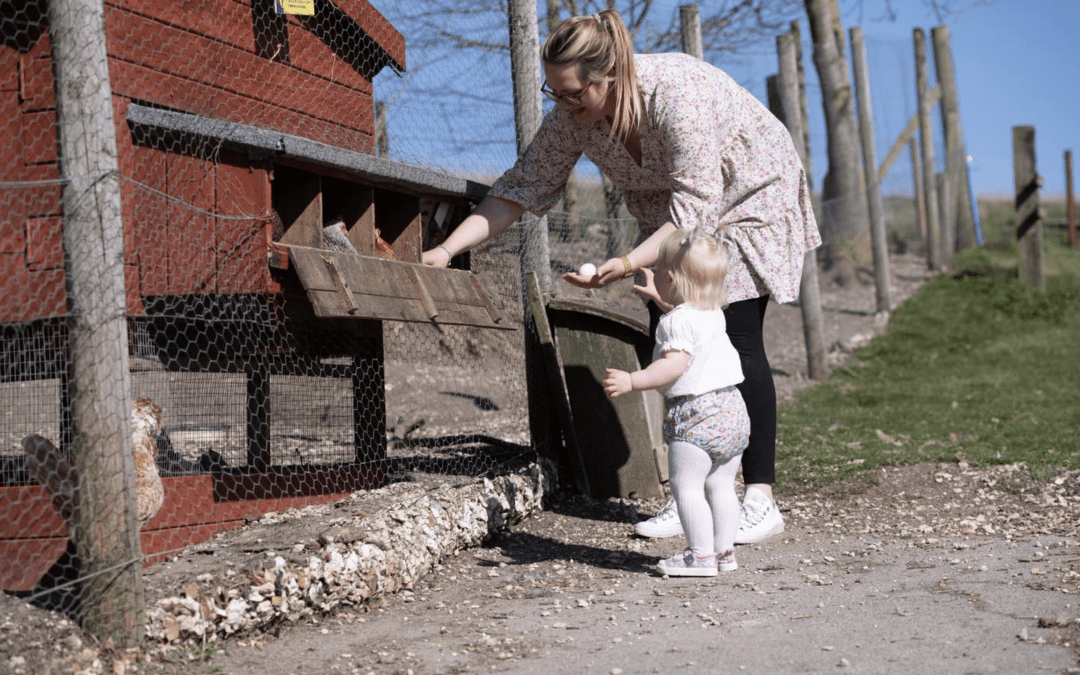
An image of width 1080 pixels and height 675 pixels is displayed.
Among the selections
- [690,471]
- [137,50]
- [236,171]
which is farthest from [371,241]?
[690,471]

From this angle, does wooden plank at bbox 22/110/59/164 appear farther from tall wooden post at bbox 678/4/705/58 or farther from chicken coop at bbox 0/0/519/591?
tall wooden post at bbox 678/4/705/58

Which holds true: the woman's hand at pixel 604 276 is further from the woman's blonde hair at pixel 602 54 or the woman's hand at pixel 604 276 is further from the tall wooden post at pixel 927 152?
the tall wooden post at pixel 927 152

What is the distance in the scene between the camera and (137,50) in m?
3.38

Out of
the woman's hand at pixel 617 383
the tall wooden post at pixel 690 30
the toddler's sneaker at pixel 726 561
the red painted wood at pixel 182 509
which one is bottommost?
the toddler's sneaker at pixel 726 561

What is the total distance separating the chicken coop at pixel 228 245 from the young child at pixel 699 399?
32.7 inches

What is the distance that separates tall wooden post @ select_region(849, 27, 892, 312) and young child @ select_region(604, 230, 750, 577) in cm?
750

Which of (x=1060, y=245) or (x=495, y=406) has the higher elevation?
(x=1060, y=245)

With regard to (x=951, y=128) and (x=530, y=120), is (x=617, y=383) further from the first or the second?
(x=951, y=128)

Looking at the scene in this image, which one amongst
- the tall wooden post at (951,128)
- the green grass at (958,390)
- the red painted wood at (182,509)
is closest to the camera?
the red painted wood at (182,509)

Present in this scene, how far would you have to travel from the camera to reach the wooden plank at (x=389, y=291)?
10.7 feet

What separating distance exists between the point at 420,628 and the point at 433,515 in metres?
0.72

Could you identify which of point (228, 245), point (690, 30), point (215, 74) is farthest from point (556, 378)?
point (690, 30)

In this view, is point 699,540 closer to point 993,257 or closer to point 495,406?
point 495,406

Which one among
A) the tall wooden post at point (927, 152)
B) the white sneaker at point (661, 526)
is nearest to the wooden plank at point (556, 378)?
the white sneaker at point (661, 526)
